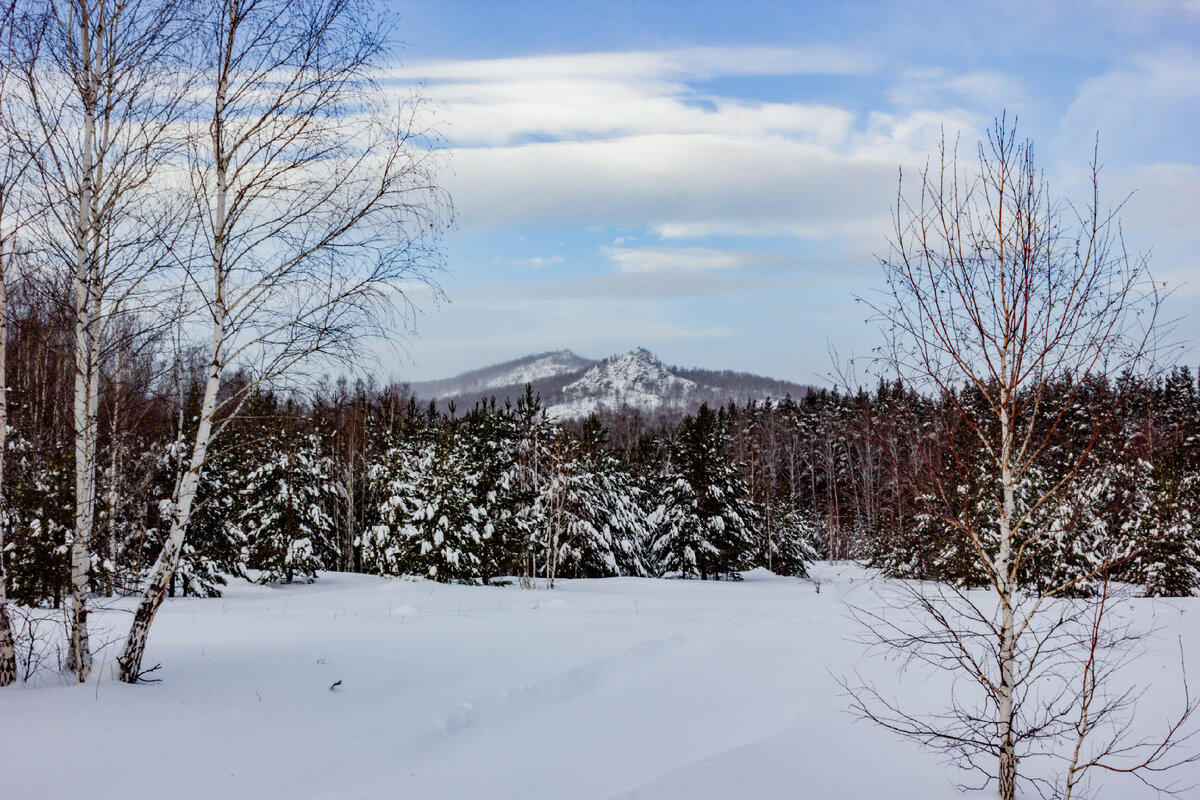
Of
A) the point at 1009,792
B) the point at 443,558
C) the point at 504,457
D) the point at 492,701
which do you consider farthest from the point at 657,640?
the point at 504,457

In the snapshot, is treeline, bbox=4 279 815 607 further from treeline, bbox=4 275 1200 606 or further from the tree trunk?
the tree trunk

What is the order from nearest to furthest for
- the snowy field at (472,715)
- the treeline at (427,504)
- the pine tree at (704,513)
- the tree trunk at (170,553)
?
1. the snowy field at (472,715)
2. the tree trunk at (170,553)
3. the treeline at (427,504)
4. the pine tree at (704,513)

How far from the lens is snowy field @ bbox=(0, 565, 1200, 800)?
501 centimetres

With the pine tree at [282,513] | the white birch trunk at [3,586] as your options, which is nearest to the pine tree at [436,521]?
the pine tree at [282,513]

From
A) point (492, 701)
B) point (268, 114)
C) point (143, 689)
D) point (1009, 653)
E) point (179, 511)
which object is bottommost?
point (492, 701)

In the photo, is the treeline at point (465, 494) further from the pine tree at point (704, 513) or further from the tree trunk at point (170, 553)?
the tree trunk at point (170, 553)

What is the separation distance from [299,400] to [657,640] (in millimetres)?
7277

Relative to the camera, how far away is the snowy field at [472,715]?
16.4 feet

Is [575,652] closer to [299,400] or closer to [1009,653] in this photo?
[299,400]

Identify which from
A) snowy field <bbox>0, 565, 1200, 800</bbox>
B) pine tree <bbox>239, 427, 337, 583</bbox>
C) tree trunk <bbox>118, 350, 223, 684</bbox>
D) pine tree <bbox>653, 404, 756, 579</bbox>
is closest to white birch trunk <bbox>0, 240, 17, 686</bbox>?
snowy field <bbox>0, 565, 1200, 800</bbox>

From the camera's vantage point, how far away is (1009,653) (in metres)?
4.86

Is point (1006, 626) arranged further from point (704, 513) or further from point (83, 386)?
point (704, 513)

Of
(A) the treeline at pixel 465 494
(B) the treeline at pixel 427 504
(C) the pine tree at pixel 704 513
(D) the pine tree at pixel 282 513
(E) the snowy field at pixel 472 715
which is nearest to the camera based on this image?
(E) the snowy field at pixel 472 715

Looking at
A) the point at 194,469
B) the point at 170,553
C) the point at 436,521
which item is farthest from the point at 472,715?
the point at 436,521
